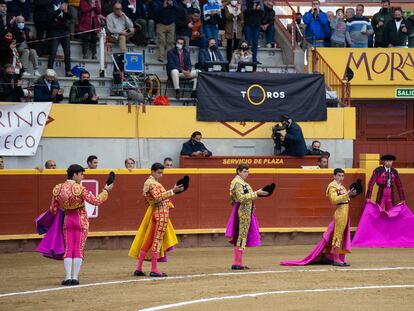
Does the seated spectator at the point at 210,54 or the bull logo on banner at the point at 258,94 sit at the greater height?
the seated spectator at the point at 210,54

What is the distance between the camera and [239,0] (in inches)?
896

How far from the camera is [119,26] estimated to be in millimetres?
21172

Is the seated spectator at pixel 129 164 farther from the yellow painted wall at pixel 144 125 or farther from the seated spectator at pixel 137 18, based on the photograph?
the seated spectator at pixel 137 18

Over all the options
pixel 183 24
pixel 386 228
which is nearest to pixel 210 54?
pixel 183 24

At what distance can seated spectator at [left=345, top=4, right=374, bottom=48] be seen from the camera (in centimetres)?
2319

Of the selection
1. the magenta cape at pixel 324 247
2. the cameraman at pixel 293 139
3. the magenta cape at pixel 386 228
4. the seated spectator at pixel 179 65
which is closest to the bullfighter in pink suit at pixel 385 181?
the magenta cape at pixel 386 228

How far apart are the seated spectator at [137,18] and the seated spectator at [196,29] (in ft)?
3.49

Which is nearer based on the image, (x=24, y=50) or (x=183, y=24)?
(x=24, y=50)

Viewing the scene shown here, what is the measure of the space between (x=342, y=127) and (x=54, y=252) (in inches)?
370

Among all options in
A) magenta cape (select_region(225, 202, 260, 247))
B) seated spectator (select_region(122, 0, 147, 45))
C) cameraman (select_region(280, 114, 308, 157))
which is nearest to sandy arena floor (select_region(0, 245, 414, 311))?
magenta cape (select_region(225, 202, 260, 247))

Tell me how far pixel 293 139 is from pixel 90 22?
4783 mm

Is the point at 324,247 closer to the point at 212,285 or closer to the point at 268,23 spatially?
the point at 212,285

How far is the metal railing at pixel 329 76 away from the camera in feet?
71.3

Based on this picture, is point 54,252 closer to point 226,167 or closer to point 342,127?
point 226,167
